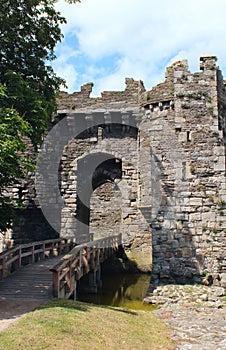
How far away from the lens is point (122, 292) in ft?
41.6

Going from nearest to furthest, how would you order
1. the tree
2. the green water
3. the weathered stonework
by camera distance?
1. the tree
2. the weathered stonework
3. the green water

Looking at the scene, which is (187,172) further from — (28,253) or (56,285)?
(28,253)

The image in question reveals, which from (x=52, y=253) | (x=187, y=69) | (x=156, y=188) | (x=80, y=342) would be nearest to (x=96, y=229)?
(x=52, y=253)

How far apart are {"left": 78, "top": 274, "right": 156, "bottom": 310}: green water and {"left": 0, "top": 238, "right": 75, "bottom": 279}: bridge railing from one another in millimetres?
2081

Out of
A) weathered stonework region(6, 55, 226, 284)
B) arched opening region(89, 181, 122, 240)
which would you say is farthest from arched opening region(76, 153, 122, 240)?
weathered stonework region(6, 55, 226, 284)

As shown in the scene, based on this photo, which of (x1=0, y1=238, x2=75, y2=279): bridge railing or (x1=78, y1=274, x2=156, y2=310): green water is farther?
(x1=78, y1=274, x2=156, y2=310): green water

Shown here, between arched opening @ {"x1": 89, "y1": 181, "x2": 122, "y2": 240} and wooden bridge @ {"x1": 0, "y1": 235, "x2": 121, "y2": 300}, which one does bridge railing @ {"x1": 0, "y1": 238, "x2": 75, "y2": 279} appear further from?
arched opening @ {"x1": 89, "y1": 181, "x2": 122, "y2": 240}

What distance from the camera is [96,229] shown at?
2400cm

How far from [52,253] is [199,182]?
659 centimetres

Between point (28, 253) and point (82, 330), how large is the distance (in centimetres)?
Result: 543

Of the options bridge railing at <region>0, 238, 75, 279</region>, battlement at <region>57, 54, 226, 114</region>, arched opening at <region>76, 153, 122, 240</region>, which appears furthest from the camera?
arched opening at <region>76, 153, 122, 240</region>

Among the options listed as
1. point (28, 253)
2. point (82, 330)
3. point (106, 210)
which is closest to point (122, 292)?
point (28, 253)

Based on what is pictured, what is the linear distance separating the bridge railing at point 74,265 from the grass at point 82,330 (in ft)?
2.04

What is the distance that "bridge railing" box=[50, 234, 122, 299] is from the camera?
826cm
